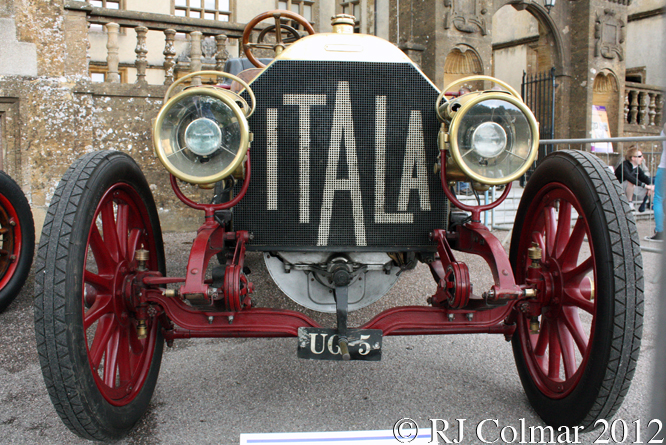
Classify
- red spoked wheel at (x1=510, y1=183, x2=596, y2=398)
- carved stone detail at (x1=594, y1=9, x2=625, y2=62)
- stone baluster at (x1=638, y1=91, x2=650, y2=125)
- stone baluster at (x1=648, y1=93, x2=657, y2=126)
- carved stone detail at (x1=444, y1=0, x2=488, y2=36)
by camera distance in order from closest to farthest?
1. red spoked wheel at (x1=510, y1=183, x2=596, y2=398)
2. carved stone detail at (x1=444, y1=0, x2=488, y2=36)
3. carved stone detail at (x1=594, y1=9, x2=625, y2=62)
4. stone baluster at (x1=638, y1=91, x2=650, y2=125)
5. stone baluster at (x1=648, y1=93, x2=657, y2=126)

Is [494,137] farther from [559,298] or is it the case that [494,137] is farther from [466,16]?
[466,16]

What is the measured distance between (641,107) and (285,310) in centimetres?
1344

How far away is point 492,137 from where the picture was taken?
5.90 ft

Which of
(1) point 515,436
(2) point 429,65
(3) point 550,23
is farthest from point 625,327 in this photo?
(3) point 550,23

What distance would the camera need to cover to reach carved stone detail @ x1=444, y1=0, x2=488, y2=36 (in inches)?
354

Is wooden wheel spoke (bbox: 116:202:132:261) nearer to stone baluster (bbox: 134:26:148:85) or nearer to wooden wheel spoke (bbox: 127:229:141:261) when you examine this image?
wooden wheel spoke (bbox: 127:229:141:261)

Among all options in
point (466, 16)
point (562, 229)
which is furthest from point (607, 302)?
point (466, 16)

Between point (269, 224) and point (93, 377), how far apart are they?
852mm

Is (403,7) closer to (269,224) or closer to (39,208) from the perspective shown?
(39,208)

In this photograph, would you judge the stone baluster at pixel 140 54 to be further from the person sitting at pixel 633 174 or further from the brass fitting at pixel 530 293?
the person sitting at pixel 633 174

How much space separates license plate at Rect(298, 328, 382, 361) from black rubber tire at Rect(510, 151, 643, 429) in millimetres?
686

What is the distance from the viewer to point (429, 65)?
363 inches

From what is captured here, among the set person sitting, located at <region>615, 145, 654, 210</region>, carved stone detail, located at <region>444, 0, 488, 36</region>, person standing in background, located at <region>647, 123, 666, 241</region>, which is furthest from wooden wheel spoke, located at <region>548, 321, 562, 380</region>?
carved stone detail, located at <region>444, 0, 488, 36</region>

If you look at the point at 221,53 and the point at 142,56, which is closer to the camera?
the point at 142,56
